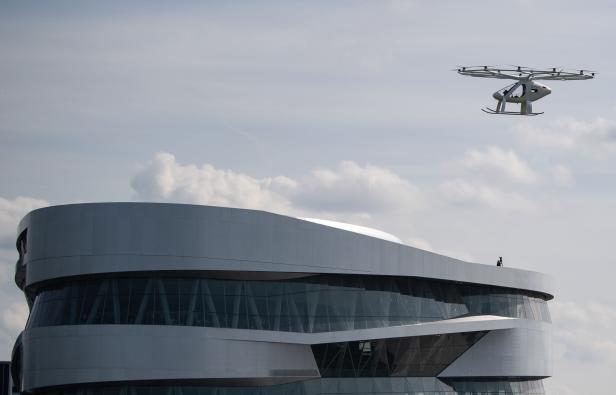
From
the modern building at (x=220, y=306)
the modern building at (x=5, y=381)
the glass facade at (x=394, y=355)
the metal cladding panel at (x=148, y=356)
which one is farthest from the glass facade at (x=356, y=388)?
the modern building at (x=5, y=381)

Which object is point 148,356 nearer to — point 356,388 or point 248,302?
point 248,302

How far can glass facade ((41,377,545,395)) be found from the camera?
7481cm

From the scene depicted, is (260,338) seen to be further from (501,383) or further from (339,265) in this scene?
(501,383)

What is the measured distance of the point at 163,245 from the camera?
244ft

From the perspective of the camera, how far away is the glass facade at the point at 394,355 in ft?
258

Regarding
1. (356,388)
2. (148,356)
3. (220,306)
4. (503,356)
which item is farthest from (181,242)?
(503,356)

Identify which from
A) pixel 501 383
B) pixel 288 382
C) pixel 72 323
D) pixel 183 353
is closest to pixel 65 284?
pixel 72 323

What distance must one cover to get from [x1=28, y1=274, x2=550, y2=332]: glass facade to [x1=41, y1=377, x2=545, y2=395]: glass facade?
3.37m

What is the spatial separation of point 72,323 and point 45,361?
8.69ft

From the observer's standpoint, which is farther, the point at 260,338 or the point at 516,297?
the point at 516,297

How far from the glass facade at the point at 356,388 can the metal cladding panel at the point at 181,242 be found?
6479mm

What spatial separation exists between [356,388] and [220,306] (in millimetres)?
9840

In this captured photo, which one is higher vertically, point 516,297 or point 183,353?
point 516,297

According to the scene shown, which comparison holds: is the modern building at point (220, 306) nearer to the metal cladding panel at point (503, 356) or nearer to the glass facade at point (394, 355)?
the glass facade at point (394, 355)
